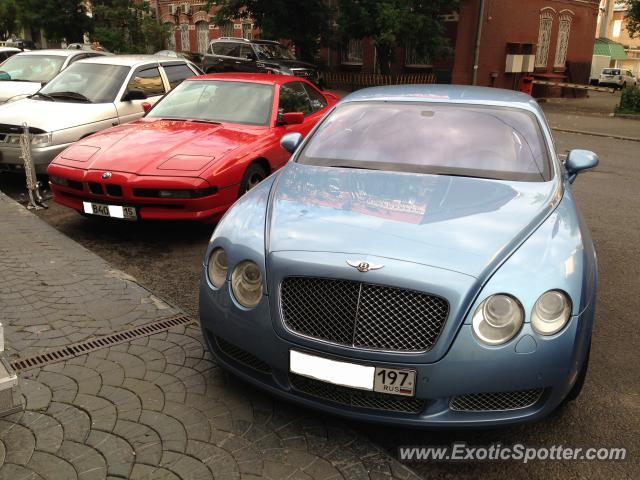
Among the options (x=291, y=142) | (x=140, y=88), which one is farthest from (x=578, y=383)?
(x=140, y=88)

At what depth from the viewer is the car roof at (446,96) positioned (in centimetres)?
424

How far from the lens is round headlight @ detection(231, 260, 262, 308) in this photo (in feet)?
8.91

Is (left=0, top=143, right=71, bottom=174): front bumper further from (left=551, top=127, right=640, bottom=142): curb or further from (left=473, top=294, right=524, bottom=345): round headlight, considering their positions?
(left=551, top=127, right=640, bottom=142): curb

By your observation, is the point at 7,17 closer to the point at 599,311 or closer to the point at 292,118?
the point at 292,118

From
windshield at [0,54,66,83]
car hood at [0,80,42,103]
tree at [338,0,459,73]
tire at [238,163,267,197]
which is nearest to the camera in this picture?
tire at [238,163,267,197]

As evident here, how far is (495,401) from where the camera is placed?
2.52 metres

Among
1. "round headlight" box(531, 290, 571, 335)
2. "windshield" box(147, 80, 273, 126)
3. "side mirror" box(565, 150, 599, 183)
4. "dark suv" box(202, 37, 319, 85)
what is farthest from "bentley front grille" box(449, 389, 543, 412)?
"dark suv" box(202, 37, 319, 85)

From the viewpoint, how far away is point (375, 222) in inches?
112

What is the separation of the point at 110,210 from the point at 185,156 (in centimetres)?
86

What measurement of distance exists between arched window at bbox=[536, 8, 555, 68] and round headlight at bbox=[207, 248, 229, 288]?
27.7 m

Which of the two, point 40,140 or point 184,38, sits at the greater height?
point 184,38

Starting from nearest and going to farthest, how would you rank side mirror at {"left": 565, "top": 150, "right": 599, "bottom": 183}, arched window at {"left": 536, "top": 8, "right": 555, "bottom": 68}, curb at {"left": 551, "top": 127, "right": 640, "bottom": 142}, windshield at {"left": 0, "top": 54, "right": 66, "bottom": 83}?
1. side mirror at {"left": 565, "top": 150, "right": 599, "bottom": 183}
2. windshield at {"left": 0, "top": 54, "right": 66, "bottom": 83}
3. curb at {"left": 551, "top": 127, "right": 640, "bottom": 142}
4. arched window at {"left": 536, "top": 8, "right": 555, "bottom": 68}

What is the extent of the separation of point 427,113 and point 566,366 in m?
2.23

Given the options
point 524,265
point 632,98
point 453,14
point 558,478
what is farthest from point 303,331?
point 453,14
